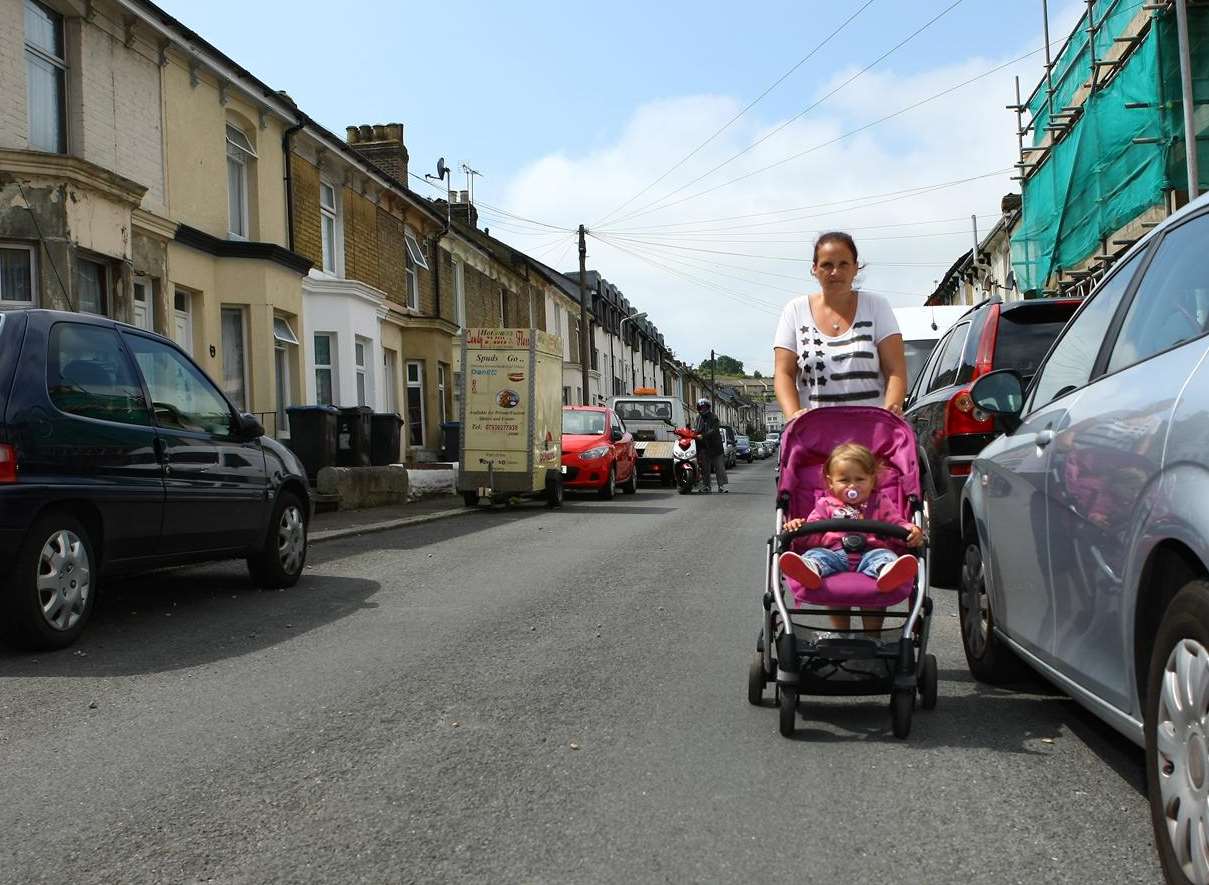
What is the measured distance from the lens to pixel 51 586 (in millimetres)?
6188

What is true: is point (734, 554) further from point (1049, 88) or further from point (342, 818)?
point (1049, 88)

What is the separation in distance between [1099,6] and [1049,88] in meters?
3.07

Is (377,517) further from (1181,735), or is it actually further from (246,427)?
(1181,735)

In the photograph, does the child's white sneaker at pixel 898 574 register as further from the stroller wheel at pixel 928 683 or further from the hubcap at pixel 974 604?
the hubcap at pixel 974 604

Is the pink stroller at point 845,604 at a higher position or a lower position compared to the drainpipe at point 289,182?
lower

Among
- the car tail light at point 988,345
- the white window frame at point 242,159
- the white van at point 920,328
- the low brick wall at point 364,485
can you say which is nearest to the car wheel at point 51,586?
the car tail light at point 988,345

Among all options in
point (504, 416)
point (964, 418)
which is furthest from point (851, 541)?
point (504, 416)

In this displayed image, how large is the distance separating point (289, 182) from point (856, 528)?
63.8 ft

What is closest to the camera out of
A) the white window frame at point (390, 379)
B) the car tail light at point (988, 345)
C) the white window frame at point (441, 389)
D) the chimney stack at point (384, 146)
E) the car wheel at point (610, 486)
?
the car tail light at point (988, 345)

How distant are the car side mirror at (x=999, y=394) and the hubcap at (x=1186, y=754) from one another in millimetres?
2117

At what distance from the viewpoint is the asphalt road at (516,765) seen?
324cm

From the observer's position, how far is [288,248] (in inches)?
853

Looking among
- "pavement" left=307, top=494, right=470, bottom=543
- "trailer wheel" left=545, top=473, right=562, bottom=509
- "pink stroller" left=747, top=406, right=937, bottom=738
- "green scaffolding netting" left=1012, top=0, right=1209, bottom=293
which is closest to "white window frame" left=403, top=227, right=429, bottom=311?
"pavement" left=307, top=494, right=470, bottom=543

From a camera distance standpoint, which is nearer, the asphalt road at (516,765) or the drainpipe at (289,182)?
the asphalt road at (516,765)
